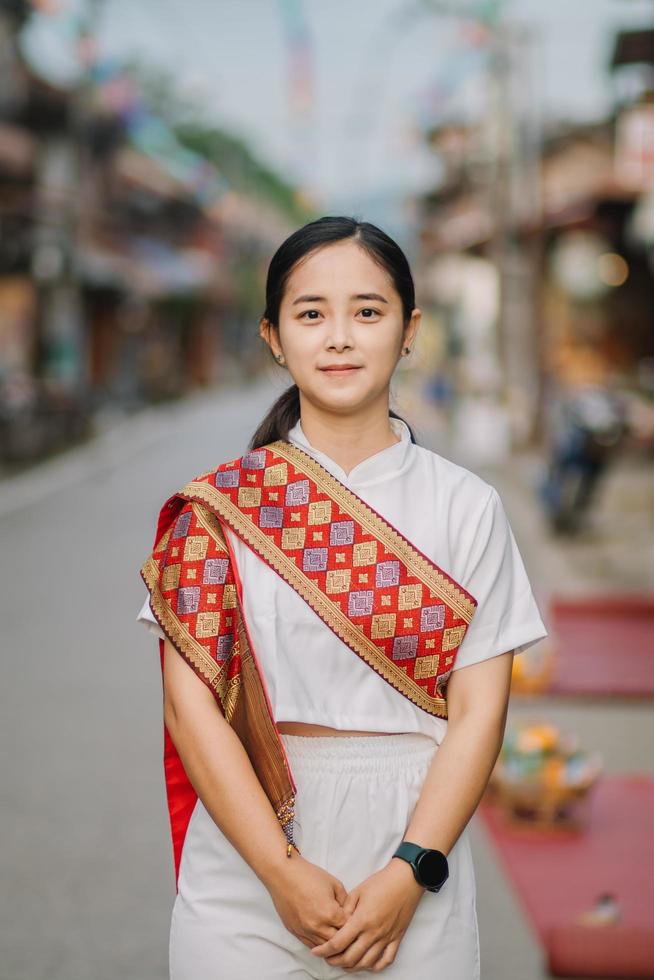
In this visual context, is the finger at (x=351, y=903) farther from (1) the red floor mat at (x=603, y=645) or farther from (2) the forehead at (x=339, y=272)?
(1) the red floor mat at (x=603, y=645)

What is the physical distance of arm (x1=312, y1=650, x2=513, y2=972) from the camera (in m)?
1.99

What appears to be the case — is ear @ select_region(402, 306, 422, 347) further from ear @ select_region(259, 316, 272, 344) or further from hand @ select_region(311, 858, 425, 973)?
hand @ select_region(311, 858, 425, 973)

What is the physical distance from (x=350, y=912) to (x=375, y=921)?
37 mm

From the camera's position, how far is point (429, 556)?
7.01ft

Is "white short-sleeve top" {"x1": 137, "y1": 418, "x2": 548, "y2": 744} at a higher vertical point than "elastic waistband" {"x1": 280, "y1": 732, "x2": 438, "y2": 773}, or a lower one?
higher

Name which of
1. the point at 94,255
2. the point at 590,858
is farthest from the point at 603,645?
the point at 94,255

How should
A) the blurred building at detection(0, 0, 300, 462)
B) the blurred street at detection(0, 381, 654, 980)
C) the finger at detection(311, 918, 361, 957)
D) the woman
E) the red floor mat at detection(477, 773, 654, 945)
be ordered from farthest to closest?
the blurred building at detection(0, 0, 300, 462)
the red floor mat at detection(477, 773, 654, 945)
the blurred street at detection(0, 381, 654, 980)
the woman
the finger at detection(311, 918, 361, 957)

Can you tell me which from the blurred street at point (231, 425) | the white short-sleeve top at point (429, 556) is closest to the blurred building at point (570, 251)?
the blurred street at point (231, 425)

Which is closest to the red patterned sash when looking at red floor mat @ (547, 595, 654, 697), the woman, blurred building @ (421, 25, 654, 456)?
the woman

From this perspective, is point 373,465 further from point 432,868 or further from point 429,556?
point 432,868

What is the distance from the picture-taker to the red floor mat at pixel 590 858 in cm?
450

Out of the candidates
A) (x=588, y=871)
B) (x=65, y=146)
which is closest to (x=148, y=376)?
(x=65, y=146)

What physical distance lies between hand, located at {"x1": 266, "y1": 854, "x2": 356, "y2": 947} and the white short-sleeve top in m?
0.22

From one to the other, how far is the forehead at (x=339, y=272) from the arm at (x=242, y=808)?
0.59 m
